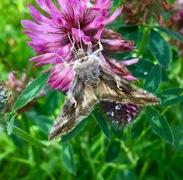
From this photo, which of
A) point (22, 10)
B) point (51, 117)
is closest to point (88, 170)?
point (51, 117)

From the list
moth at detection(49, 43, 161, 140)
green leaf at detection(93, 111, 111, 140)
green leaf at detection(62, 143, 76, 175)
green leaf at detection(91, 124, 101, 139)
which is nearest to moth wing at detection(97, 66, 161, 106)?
moth at detection(49, 43, 161, 140)

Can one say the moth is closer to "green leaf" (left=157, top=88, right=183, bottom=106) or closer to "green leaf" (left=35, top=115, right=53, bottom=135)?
"green leaf" (left=157, top=88, right=183, bottom=106)

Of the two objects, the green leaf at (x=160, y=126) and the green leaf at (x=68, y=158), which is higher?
the green leaf at (x=160, y=126)

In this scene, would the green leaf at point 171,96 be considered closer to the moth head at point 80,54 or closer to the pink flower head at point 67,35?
the pink flower head at point 67,35

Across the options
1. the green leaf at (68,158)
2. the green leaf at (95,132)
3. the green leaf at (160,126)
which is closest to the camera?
the green leaf at (160,126)

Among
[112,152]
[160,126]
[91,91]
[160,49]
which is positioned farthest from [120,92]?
[112,152]

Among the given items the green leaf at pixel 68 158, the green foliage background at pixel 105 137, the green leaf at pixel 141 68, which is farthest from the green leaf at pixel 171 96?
the green leaf at pixel 68 158
